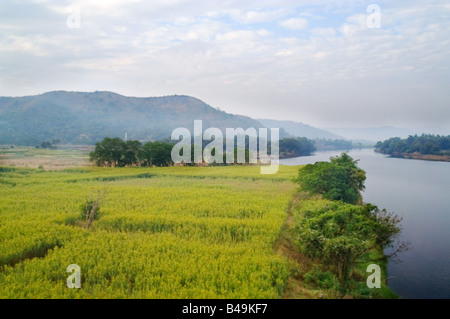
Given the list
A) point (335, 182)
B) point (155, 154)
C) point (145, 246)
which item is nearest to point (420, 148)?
point (155, 154)

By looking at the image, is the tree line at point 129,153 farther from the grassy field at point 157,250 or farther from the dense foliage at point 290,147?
the dense foliage at point 290,147

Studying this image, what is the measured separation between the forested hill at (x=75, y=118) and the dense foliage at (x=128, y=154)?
3766cm

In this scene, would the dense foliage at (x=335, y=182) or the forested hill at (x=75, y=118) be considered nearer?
the dense foliage at (x=335, y=182)

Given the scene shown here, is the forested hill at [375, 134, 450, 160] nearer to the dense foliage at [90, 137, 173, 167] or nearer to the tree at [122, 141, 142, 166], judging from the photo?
the dense foliage at [90, 137, 173, 167]

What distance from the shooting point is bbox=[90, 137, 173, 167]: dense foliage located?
144ft

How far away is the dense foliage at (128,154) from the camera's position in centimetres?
4375

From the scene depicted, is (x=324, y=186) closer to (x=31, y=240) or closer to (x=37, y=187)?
(x=31, y=240)

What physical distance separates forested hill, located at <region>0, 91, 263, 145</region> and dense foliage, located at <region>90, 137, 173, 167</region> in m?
37.7

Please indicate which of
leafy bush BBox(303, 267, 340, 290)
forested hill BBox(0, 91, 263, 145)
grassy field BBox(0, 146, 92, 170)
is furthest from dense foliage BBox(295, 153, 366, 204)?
forested hill BBox(0, 91, 263, 145)

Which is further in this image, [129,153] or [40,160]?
[129,153]

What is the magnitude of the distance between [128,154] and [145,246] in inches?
1433

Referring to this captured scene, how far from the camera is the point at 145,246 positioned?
11.2 meters

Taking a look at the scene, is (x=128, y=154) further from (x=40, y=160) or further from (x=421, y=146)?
(x=421, y=146)

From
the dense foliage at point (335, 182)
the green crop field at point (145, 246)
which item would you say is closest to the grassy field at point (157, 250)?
the green crop field at point (145, 246)
